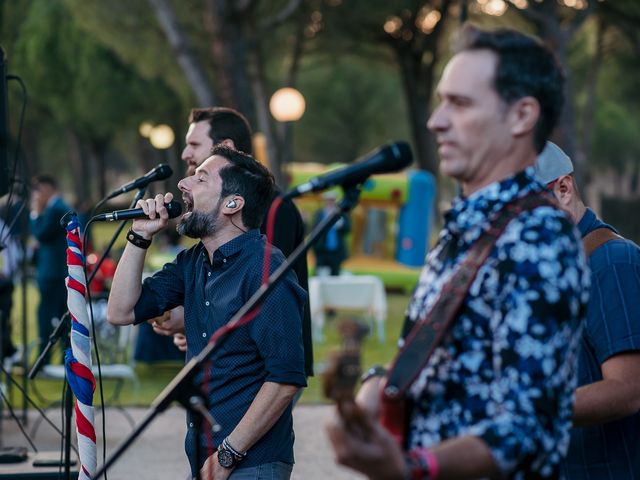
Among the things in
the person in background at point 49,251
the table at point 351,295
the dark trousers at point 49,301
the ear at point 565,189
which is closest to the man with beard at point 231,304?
the ear at point 565,189

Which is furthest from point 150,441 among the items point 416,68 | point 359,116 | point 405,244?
point 359,116

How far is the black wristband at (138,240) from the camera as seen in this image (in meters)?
4.24

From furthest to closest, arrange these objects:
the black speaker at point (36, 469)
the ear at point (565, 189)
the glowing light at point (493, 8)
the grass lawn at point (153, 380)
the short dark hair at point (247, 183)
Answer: the glowing light at point (493, 8) < the grass lawn at point (153, 380) < the black speaker at point (36, 469) < the short dark hair at point (247, 183) < the ear at point (565, 189)

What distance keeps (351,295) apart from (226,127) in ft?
37.1

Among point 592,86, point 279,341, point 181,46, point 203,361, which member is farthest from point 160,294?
point 592,86

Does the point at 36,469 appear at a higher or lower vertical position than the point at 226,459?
lower

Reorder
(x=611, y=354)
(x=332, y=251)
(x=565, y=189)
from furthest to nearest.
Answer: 1. (x=332, y=251)
2. (x=565, y=189)
3. (x=611, y=354)

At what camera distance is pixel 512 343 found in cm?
229

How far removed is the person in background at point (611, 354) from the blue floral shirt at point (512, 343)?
0.96m

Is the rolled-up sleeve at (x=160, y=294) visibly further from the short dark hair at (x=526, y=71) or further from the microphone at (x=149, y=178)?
the short dark hair at (x=526, y=71)

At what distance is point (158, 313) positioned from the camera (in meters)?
4.39

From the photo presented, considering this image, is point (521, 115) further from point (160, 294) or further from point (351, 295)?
point (351, 295)

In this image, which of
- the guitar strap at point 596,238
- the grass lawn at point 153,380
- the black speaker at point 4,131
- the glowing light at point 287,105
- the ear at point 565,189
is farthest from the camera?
the glowing light at point 287,105

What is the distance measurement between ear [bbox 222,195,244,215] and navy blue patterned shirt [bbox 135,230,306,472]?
0.33 ft
